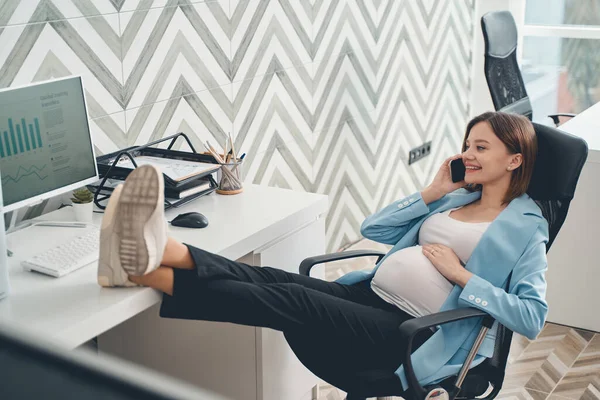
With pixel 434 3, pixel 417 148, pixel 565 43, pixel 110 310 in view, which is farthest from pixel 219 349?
pixel 565 43

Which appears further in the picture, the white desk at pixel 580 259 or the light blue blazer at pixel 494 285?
the white desk at pixel 580 259

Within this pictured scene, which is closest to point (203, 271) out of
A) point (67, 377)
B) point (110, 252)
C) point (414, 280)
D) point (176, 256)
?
point (176, 256)

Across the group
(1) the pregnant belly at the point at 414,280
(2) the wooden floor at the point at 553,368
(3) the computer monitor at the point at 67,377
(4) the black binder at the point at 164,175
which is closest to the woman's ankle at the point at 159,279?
(4) the black binder at the point at 164,175

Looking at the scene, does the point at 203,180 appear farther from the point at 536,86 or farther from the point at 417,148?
the point at 536,86

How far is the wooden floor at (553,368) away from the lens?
2670mm

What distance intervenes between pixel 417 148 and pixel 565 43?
1401 millimetres

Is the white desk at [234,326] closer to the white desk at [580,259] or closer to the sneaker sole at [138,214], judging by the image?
the sneaker sole at [138,214]

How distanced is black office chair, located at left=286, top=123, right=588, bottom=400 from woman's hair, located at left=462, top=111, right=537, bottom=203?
1.5 inches

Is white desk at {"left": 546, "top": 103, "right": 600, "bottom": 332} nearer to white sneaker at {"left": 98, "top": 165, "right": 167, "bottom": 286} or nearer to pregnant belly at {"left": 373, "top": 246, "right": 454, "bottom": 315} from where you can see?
pregnant belly at {"left": 373, "top": 246, "right": 454, "bottom": 315}

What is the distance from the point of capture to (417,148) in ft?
15.1

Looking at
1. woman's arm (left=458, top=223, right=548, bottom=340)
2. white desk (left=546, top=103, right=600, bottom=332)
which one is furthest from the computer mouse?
white desk (left=546, top=103, right=600, bottom=332)

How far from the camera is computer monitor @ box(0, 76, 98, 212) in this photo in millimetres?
1966

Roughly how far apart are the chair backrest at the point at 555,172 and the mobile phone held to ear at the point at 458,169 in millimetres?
199

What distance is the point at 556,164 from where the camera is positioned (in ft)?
6.75
